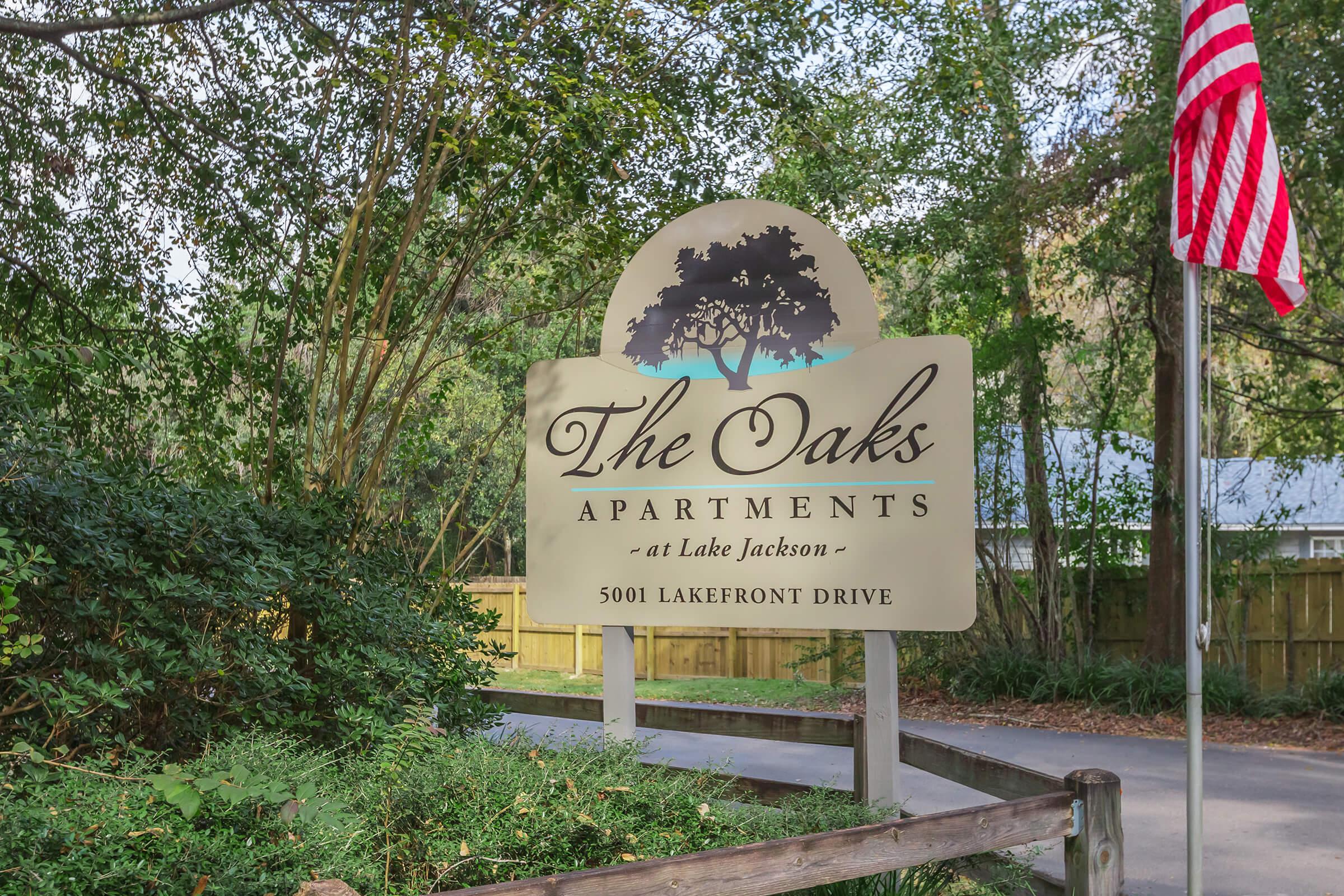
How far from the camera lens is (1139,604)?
1426cm

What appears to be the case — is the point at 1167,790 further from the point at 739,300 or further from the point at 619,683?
the point at 739,300

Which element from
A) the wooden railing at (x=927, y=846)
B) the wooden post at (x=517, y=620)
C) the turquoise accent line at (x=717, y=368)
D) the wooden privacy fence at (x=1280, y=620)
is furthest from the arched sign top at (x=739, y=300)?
the wooden post at (x=517, y=620)

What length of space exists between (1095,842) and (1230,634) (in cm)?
1098

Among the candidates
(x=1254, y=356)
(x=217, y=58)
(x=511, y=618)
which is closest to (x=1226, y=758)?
(x=217, y=58)

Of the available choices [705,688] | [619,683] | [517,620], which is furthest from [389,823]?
[517,620]

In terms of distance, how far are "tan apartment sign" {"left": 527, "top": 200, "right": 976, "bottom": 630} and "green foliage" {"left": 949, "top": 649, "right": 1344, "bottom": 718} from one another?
29.2 feet

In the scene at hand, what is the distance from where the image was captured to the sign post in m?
4.77

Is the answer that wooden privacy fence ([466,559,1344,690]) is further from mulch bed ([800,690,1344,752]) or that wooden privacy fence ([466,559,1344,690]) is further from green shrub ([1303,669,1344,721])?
mulch bed ([800,690,1344,752])

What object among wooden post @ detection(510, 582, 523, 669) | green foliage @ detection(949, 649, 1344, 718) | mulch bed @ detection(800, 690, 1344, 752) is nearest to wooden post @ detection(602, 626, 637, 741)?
mulch bed @ detection(800, 690, 1344, 752)

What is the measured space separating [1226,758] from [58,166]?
10.8 metres

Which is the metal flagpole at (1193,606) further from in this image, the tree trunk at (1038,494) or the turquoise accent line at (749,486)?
the tree trunk at (1038,494)

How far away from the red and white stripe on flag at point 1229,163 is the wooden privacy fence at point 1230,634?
615cm

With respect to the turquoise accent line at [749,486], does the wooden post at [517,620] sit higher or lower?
lower

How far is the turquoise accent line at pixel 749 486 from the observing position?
4812 mm
